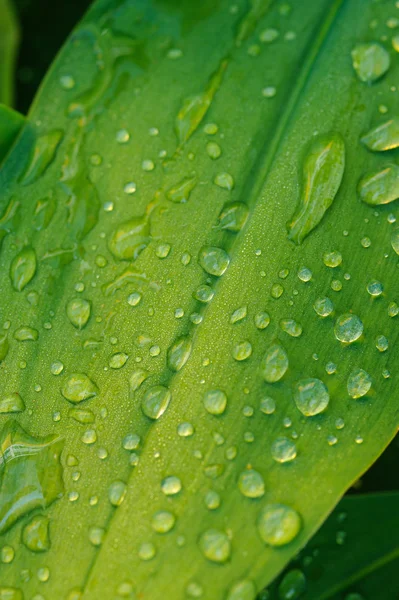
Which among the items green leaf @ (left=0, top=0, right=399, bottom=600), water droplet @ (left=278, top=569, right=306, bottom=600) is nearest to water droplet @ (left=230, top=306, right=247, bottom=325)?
green leaf @ (left=0, top=0, right=399, bottom=600)

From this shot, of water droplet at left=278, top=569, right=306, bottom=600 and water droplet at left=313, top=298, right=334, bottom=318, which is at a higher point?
water droplet at left=313, top=298, right=334, bottom=318

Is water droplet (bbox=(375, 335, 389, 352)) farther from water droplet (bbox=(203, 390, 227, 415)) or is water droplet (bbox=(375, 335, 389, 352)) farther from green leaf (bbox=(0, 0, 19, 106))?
green leaf (bbox=(0, 0, 19, 106))

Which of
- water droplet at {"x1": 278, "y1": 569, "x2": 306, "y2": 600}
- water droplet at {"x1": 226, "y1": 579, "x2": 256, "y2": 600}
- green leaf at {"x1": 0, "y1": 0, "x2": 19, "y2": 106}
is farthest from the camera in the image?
green leaf at {"x1": 0, "y1": 0, "x2": 19, "y2": 106}

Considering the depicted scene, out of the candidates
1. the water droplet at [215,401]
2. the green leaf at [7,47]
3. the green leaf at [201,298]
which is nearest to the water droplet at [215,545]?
the green leaf at [201,298]

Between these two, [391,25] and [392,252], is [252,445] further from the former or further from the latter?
[391,25]

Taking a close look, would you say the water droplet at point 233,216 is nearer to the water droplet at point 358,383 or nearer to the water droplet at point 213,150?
the water droplet at point 213,150

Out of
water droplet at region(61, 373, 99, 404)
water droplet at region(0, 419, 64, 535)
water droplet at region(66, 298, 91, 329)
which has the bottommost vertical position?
water droplet at region(0, 419, 64, 535)

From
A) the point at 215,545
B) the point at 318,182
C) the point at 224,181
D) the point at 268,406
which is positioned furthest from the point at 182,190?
the point at 215,545
